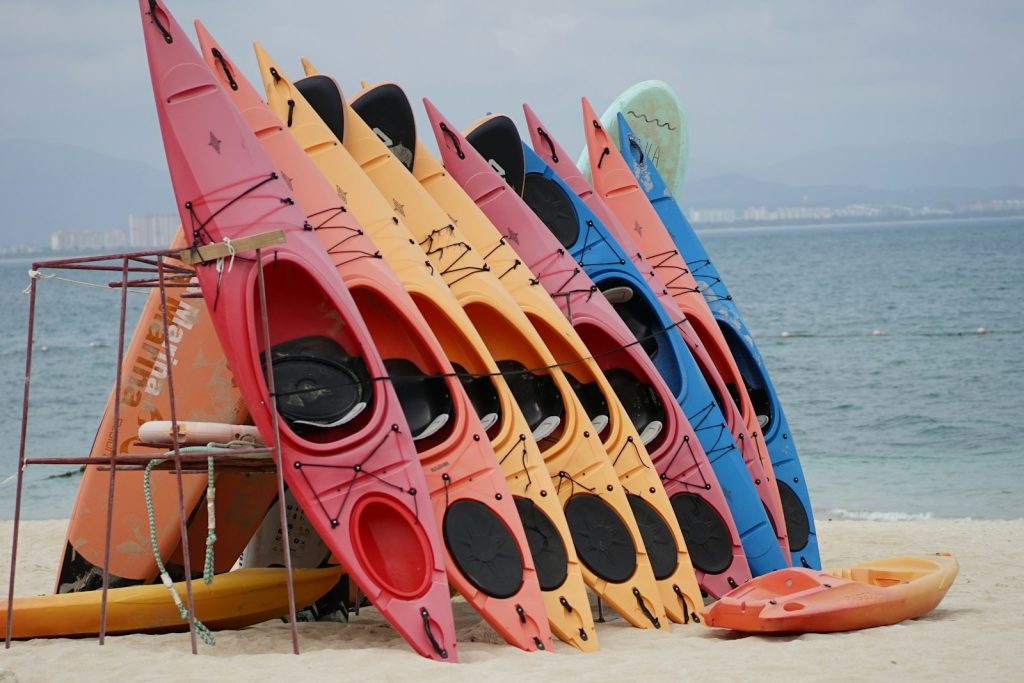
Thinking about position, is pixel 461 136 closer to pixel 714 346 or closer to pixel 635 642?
pixel 714 346

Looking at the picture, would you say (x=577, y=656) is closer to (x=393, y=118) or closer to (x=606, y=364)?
(x=606, y=364)

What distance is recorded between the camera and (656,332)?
360 inches

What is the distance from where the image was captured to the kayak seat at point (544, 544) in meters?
7.14

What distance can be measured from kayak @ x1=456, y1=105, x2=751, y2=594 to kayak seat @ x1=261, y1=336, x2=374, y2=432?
1995mm

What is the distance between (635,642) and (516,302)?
2304 mm

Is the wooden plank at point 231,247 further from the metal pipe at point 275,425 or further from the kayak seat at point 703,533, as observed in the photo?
the kayak seat at point 703,533

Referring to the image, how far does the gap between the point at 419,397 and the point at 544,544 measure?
1085 mm

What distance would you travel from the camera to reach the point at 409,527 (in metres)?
6.74

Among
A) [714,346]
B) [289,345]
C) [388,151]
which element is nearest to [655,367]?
[714,346]

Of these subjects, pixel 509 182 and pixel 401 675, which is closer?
pixel 401 675

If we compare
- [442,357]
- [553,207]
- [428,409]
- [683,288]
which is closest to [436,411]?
[428,409]

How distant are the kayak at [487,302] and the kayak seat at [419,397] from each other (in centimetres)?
71

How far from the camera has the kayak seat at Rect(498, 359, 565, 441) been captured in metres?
Result: 8.25

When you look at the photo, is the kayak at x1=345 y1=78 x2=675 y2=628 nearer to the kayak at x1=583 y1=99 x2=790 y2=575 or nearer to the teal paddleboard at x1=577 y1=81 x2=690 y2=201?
the kayak at x1=583 y1=99 x2=790 y2=575
